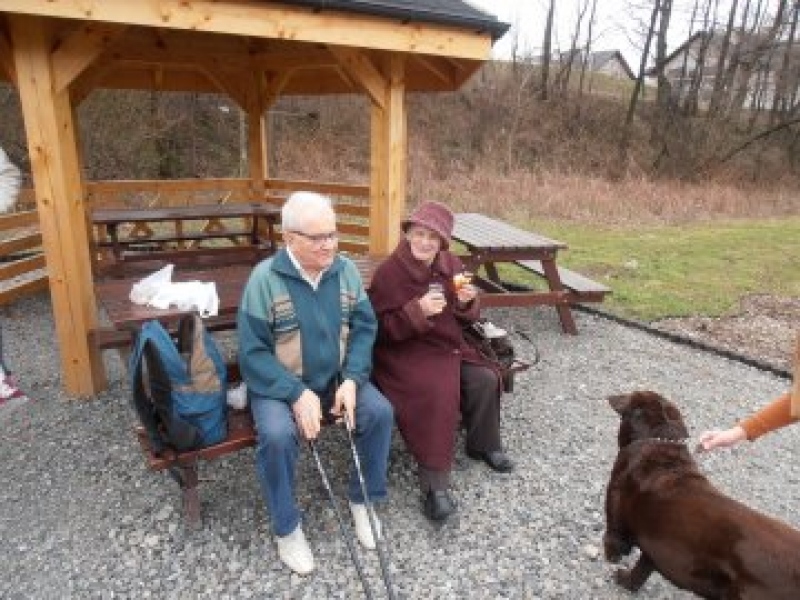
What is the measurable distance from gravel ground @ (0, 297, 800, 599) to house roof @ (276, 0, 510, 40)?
2628 millimetres

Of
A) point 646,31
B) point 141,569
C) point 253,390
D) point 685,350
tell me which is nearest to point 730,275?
point 685,350

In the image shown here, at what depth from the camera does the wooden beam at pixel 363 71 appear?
14.9ft

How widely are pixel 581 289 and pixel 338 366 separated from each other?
10.9 feet

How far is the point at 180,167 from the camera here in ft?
54.1

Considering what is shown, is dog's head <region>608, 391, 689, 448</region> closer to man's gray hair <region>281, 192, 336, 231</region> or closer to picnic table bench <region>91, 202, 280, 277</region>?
man's gray hair <region>281, 192, 336, 231</region>

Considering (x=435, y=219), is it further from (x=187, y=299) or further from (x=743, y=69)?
(x=743, y=69)

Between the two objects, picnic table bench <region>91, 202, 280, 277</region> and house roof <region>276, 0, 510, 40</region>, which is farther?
picnic table bench <region>91, 202, 280, 277</region>

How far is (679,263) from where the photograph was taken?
8.77 m

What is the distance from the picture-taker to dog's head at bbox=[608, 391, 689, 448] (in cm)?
254

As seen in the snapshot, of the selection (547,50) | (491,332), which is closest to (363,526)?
(491,332)

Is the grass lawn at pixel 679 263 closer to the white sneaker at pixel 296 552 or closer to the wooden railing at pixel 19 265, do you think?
the white sneaker at pixel 296 552

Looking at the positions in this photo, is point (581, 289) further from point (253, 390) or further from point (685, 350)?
point (253, 390)

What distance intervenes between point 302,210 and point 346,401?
89cm

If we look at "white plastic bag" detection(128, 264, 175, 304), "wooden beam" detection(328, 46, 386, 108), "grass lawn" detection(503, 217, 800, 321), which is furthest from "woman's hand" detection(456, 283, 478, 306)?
"grass lawn" detection(503, 217, 800, 321)
